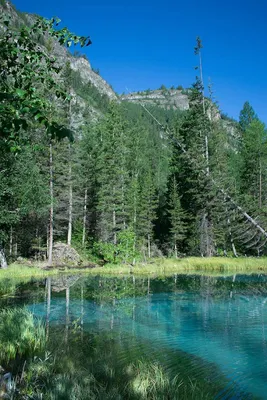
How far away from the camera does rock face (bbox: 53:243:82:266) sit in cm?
3392

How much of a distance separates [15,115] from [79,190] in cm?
4185

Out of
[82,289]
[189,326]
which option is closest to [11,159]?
[82,289]

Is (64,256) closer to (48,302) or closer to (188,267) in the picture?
(188,267)

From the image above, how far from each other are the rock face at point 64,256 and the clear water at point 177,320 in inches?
347

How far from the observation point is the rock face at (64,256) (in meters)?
33.9

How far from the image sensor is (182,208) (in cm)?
4441

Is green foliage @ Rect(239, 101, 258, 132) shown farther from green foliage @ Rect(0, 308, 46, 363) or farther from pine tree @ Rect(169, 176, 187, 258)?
green foliage @ Rect(0, 308, 46, 363)

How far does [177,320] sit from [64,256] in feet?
73.4

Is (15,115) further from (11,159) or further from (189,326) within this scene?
(11,159)

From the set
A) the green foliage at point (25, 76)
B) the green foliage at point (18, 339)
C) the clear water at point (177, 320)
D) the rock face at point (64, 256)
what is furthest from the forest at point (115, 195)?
the green foliage at point (25, 76)

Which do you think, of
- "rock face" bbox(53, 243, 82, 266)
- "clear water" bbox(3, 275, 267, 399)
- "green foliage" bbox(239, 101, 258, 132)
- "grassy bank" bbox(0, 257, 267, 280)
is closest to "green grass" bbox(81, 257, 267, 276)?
"grassy bank" bbox(0, 257, 267, 280)

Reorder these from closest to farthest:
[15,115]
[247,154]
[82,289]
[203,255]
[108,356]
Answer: [15,115] → [108,356] → [82,289] → [203,255] → [247,154]

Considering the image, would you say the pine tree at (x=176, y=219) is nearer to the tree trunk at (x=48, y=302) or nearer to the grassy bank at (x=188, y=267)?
the grassy bank at (x=188, y=267)

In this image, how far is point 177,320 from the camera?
45.9ft
